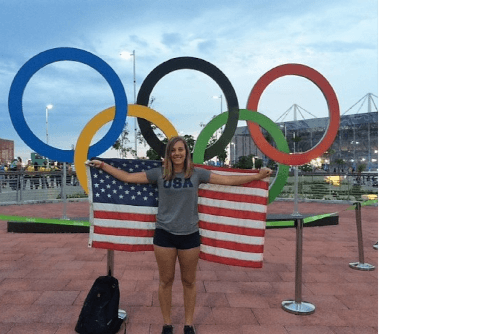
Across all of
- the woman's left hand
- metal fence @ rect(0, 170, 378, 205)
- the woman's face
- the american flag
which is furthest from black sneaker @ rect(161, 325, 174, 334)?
metal fence @ rect(0, 170, 378, 205)

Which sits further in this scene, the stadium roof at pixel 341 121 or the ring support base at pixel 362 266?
the stadium roof at pixel 341 121

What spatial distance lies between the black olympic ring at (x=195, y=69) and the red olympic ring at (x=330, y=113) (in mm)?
1015

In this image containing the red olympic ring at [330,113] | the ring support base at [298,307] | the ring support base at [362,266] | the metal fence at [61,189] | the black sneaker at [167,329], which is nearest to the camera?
the black sneaker at [167,329]

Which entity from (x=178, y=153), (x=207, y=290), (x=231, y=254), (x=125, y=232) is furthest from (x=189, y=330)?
(x=178, y=153)

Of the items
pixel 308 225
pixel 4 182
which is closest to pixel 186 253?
pixel 308 225

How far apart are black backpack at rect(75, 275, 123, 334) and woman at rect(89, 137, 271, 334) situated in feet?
1.79

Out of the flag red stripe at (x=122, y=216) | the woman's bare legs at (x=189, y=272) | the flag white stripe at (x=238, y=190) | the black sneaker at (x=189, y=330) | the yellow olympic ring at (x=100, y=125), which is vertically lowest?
the black sneaker at (x=189, y=330)

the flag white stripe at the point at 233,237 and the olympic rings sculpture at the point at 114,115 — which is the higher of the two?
the olympic rings sculpture at the point at 114,115

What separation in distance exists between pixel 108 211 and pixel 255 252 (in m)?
1.59

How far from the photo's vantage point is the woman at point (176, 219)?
11.1 feet

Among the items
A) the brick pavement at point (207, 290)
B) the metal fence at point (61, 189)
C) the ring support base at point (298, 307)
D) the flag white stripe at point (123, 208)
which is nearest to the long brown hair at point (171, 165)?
the flag white stripe at point (123, 208)

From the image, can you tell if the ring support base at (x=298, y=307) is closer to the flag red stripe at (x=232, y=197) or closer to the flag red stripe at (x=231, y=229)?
the flag red stripe at (x=231, y=229)

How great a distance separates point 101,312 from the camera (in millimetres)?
3639
